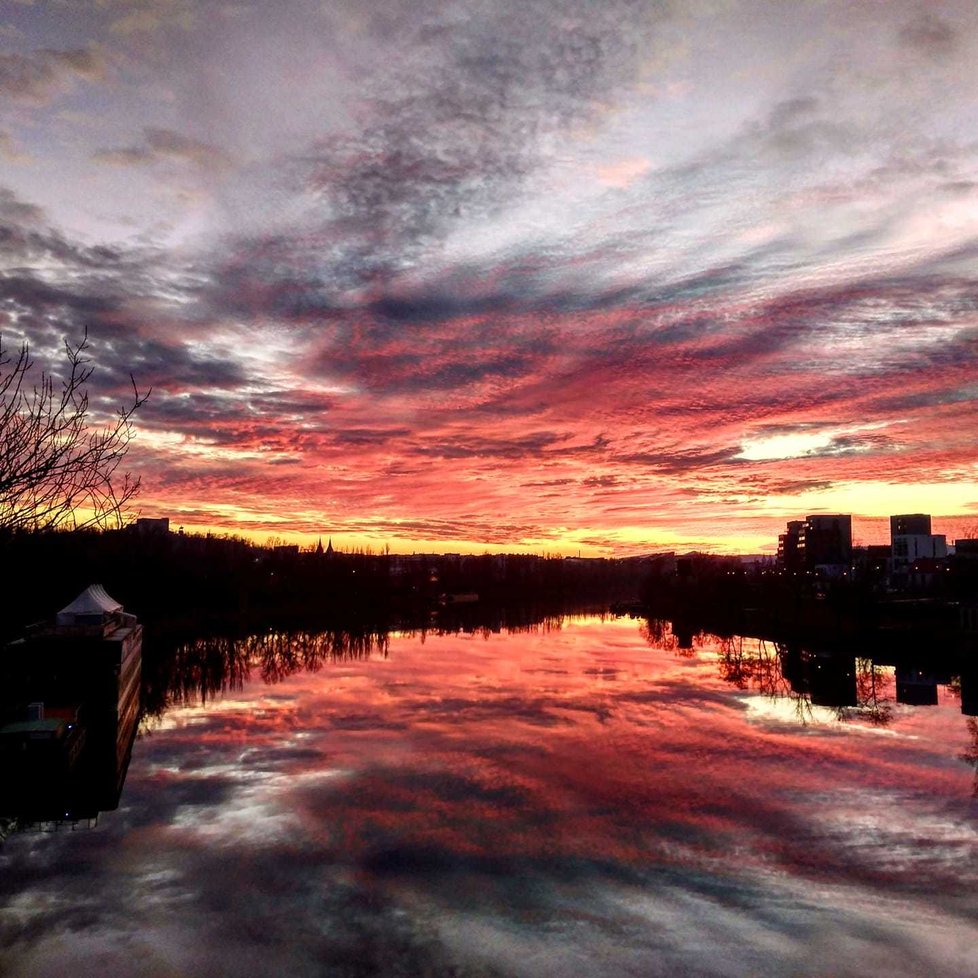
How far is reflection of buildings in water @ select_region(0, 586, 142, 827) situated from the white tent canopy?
0.04m

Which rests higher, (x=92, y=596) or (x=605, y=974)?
(x=92, y=596)

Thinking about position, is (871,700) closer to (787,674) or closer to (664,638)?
(787,674)

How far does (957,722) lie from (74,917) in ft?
102

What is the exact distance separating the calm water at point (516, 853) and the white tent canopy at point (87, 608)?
18.9 ft

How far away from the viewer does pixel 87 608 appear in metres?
33.0

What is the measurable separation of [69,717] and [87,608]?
34.5 feet

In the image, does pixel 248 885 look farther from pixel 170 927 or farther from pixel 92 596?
pixel 92 596

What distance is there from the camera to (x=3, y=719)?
22.8 meters

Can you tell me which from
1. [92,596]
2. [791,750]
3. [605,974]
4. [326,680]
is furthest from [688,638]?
[605,974]

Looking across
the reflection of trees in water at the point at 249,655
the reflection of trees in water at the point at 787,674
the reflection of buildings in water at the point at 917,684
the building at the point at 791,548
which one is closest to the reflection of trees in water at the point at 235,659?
the reflection of trees in water at the point at 249,655

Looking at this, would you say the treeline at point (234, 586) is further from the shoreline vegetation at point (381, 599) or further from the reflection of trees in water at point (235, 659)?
the reflection of trees in water at point (235, 659)

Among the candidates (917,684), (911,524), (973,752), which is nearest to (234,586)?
(917,684)

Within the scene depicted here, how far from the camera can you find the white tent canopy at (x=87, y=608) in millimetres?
31516

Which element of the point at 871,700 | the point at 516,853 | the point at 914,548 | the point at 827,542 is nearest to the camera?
the point at 516,853
